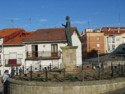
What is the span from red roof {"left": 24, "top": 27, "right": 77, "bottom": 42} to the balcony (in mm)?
1965

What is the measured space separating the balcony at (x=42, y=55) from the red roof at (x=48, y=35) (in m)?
1.97

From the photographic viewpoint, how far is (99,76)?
19.1 m

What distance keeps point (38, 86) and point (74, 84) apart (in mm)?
1971

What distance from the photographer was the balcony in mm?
49594

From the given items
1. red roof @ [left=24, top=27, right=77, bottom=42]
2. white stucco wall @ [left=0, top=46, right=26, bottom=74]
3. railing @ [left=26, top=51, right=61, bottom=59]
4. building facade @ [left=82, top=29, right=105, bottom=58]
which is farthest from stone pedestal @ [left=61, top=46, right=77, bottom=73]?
building facade @ [left=82, top=29, right=105, bottom=58]

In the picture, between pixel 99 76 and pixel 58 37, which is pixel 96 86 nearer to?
pixel 99 76

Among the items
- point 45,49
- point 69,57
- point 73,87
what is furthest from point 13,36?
point 73,87

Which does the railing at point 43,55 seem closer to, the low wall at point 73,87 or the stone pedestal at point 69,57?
the stone pedestal at point 69,57

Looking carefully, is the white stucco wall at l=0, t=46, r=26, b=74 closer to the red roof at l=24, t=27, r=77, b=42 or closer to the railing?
the railing

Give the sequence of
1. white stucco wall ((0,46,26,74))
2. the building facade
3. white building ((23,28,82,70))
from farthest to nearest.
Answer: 1. the building facade
2. white stucco wall ((0,46,26,74))
3. white building ((23,28,82,70))

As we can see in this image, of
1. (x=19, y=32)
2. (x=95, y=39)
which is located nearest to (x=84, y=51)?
(x=95, y=39)

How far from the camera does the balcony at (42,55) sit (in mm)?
49594

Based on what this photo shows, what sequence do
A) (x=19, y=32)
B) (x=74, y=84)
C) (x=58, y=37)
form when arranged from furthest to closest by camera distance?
(x=19, y=32) → (x=58, y=37) → (x=74, y=84)

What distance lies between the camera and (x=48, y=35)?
51969 mm
